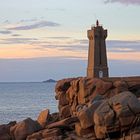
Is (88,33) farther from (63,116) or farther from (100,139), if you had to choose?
(100,139)

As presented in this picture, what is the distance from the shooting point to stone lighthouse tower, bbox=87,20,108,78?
52.1m

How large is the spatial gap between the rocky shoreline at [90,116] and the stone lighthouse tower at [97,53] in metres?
6.54

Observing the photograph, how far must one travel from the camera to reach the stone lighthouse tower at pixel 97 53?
171 feet

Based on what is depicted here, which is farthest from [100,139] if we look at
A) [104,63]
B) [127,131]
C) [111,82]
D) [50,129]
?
[104,63]

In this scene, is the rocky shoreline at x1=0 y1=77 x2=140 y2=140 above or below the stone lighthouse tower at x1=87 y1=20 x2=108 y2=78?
below

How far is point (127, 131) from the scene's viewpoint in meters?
32.1

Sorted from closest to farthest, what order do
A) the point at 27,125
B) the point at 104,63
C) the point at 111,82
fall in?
the point at 27,125, the point at 111,82, the point at 104,63

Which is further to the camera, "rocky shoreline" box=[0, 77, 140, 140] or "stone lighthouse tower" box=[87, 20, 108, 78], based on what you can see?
"stone lighthouse tower" box=[87, 20, 108, 78]

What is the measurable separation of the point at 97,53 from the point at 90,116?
19.7 meters

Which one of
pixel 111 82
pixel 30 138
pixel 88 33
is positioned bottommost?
pixel 30 138

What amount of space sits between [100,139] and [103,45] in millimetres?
21231

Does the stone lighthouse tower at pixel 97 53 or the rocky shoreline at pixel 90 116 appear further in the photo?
the stone lighthouse tower at pixel 97 53

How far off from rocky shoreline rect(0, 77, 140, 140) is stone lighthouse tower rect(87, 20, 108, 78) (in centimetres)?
654

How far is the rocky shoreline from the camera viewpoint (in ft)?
104
